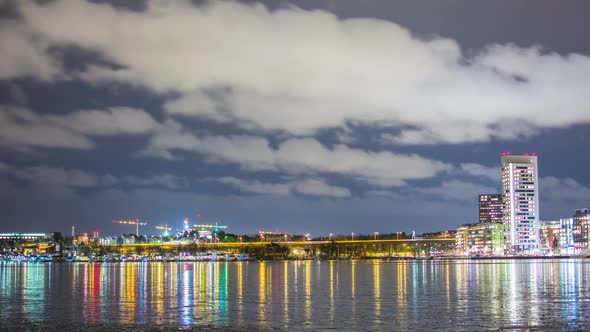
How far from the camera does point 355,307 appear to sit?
52156 millimetres

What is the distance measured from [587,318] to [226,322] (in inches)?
852

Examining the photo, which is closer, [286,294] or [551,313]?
[551,313]

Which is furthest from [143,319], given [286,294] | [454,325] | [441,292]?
[441,292]

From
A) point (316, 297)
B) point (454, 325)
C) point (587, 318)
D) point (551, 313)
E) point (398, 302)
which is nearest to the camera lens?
point (454, 325)

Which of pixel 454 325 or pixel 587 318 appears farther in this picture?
pixel 587 318

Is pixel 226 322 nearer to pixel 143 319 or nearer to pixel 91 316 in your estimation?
pixel 143 319

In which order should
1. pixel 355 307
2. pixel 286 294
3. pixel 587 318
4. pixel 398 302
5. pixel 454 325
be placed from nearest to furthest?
pixel 454 325
pixel 587 318
pixel 355 307
pixel 398 302
pixel 286 294

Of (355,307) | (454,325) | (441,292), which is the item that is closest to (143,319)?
(355,307)

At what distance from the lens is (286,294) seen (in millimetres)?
66438

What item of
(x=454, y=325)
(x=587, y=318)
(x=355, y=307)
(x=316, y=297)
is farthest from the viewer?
(x=316, y=297)

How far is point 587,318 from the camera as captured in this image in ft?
143

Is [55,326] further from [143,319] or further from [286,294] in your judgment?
[286,294]

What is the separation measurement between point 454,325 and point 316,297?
2281 centimetres

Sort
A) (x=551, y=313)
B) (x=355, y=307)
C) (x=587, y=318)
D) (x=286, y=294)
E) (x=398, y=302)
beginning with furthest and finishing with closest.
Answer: (x=286, y=294), (x=398, y=302), (x=355, y=307), (x=551, y=313), (x=587, y=318)
